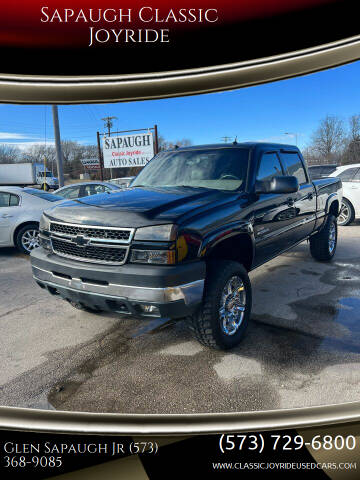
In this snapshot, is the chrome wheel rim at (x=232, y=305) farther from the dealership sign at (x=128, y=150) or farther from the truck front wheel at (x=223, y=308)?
the dealership sign at (x=128, y=150)

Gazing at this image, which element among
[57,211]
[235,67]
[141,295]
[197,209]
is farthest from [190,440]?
[235,67]

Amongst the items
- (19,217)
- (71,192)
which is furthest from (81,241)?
(71,192)

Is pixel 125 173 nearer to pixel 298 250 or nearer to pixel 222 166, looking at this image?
pixel 298 250

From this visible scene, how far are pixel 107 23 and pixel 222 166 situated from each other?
1801mm

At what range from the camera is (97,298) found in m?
2.70

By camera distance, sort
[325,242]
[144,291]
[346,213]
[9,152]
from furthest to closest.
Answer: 1. [346,213]
2. [9,152]
3. [325,242]
4. [144,291]

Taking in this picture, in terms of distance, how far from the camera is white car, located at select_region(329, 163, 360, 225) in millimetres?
9023

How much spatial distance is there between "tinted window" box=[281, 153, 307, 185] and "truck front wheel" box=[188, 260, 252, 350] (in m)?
2.06

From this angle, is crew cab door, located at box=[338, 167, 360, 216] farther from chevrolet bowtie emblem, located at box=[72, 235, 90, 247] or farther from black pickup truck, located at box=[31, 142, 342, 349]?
chevrolet bowtie emblem, located at box=[72, 235, 90, 247]

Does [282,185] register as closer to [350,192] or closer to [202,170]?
[202,170]

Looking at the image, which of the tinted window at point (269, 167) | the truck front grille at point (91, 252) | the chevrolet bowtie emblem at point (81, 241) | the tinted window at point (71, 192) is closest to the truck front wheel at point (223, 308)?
the truck front grille at point (91, 252)

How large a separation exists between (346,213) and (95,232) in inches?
335

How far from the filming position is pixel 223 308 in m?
3.00

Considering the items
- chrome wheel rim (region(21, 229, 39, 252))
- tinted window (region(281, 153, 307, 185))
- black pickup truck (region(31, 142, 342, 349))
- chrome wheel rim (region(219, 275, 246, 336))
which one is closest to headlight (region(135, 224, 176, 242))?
black pickup truck (region(31, 142, 342, 349))
